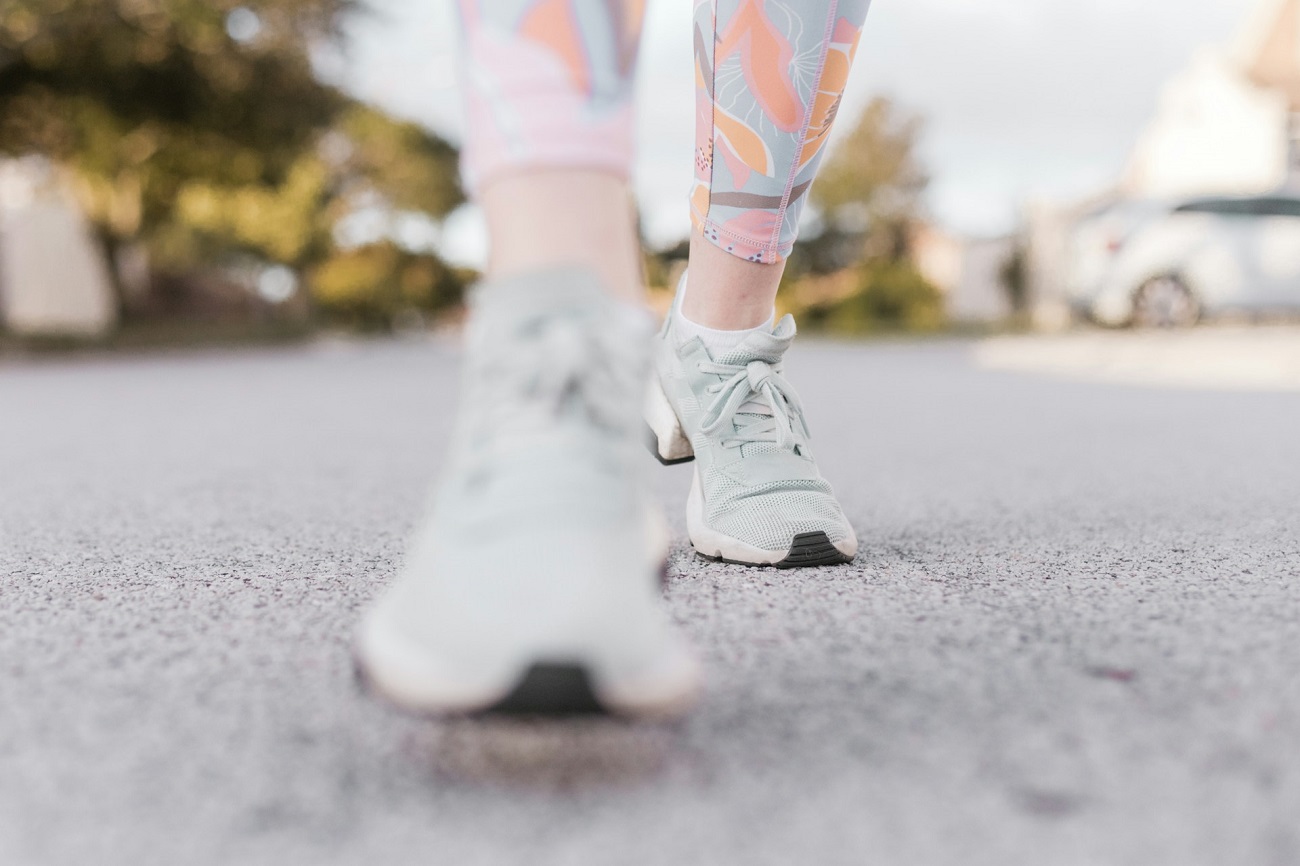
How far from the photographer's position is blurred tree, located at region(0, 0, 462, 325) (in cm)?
889

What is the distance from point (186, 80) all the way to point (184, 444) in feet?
28.5

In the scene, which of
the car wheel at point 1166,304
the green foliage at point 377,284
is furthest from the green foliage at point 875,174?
the car wheel at point 1166,304

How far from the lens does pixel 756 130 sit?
113 cm

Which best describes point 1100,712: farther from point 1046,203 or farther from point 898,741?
point 1046,203

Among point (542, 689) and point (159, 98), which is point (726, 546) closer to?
point (542, 689)

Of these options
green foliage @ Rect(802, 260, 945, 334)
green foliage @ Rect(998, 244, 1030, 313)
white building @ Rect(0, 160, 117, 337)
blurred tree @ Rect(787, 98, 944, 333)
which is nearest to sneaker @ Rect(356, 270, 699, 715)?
green foliage @ Rect(802, 260, 945, 334)

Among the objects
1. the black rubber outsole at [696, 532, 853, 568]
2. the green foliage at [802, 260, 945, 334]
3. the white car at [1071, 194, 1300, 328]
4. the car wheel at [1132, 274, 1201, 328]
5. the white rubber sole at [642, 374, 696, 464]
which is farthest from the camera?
the green foliage at [802, 260, 945, 334]

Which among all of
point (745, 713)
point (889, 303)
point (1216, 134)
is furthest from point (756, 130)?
point (1216, 134)

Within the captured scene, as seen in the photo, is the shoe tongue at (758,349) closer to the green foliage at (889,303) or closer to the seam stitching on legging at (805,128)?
the seam stitching on legging at (805,128)

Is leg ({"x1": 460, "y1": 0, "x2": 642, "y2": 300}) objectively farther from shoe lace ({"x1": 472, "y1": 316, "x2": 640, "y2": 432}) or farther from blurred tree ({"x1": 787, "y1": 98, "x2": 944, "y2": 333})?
blurred tree ({"x1": 787, "y1": 98, "x2": 944, "y2": 333})

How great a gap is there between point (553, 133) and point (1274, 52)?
690 inches

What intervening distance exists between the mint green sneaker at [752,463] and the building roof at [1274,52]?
16778mm

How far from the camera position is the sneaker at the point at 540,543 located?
58cm

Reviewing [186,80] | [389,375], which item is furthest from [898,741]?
[186,80]
